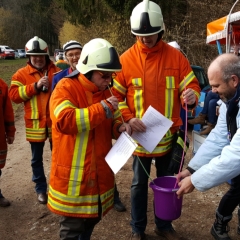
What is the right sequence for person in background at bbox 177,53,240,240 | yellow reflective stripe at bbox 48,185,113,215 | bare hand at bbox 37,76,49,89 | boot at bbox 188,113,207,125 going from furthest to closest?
boot at bbox 188,113,207,125 < bare hand at bbox 37,76,49,89 < yellow reflective stripe at bbox 48,185,113,215 < person in background at bbox 177,53,240,240

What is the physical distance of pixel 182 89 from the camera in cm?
324

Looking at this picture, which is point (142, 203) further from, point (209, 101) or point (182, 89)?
point (209, 101)

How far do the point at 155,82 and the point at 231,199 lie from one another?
1.39 metres

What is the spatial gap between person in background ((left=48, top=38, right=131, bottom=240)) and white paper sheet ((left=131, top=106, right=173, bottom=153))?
456mm

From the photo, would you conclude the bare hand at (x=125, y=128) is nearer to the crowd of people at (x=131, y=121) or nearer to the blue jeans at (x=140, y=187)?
the crowd of people at (x=131, y=121)

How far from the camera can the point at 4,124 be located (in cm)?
443

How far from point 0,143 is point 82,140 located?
2.10 meters

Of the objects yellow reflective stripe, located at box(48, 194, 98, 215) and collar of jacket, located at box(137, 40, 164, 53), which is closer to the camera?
yellow reflective stripe, located at box(48, 194, 98, 215)

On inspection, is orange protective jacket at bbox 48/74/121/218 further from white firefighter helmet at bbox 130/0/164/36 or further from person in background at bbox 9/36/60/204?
person in background at bbox 9/36/60/204

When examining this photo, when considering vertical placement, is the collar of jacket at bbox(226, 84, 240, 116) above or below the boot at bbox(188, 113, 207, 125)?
above

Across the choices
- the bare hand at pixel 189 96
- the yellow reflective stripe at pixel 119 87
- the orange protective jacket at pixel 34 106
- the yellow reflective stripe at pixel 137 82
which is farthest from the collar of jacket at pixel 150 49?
the orange protective jacket at pixel 34 106

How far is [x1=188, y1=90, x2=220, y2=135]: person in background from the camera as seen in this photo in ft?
22.2

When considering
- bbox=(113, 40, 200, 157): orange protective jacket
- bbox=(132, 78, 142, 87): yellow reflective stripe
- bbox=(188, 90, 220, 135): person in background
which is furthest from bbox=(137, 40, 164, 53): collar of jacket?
bbox=(188, 90, 220, 135): person in background

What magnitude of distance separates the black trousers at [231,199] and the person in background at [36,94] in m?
2.36
